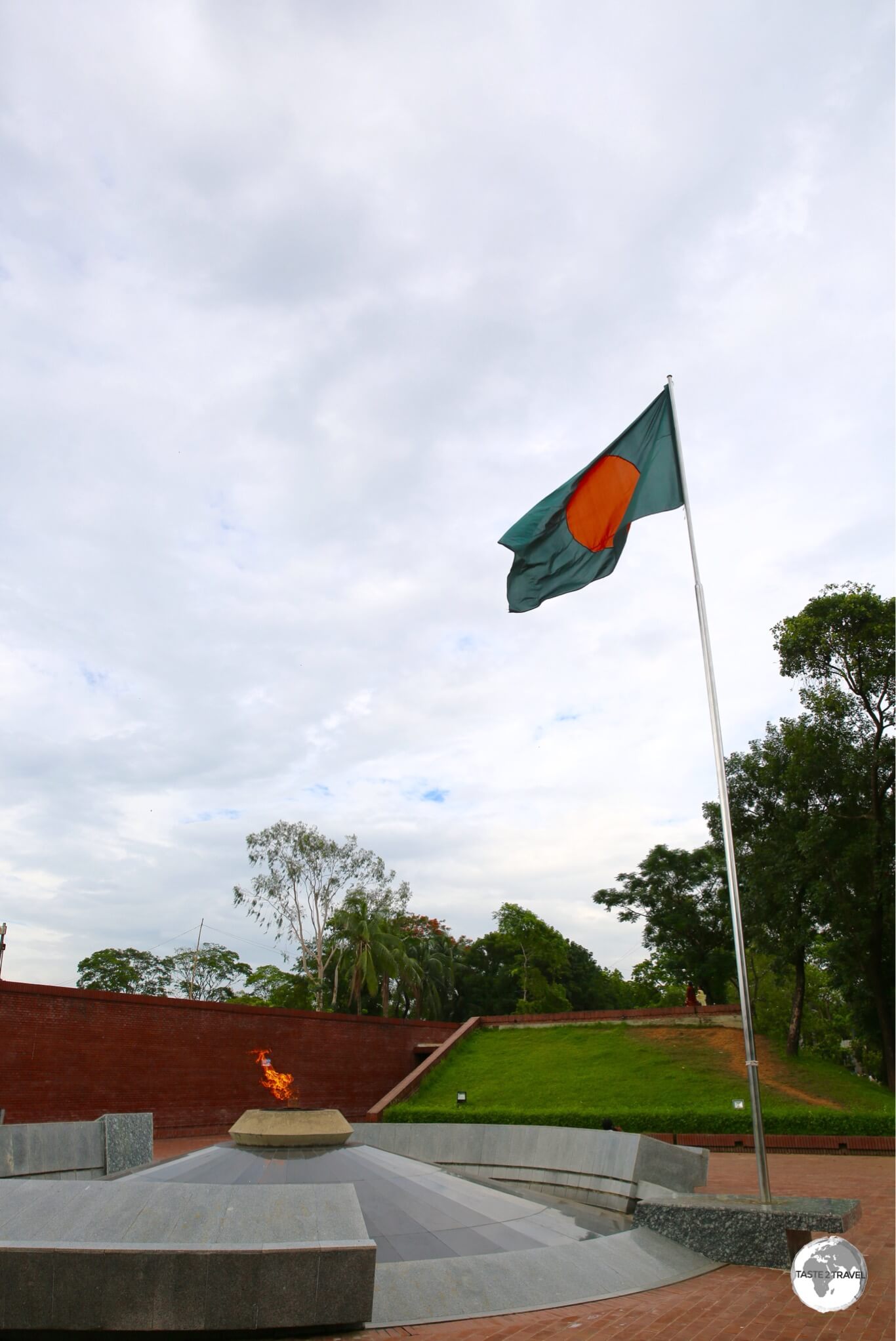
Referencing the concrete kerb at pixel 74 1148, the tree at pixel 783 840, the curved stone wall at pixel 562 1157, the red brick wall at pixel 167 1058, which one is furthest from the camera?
the tree at pixel 783 840

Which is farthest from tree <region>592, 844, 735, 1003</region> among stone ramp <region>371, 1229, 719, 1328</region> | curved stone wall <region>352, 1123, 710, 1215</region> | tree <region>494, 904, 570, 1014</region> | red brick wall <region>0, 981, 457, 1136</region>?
stone ramp <region>371, 1229, 719, 1328</region>

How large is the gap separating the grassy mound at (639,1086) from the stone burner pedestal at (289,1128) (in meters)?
9.66

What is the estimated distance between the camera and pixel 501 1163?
30.7 ft

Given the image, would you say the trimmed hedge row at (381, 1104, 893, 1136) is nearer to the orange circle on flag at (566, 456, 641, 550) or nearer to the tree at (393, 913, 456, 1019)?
the orange circle on flag at (566, 456, 641, 550)

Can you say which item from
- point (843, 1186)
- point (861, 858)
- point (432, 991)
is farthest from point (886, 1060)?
point (432, 991)

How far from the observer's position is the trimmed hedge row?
14.2 meters

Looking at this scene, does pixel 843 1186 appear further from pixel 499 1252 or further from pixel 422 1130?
pixel 499 1252

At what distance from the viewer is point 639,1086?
18516 millimetres

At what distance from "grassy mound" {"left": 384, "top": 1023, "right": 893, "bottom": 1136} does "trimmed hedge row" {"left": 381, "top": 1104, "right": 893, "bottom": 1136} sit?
16mm

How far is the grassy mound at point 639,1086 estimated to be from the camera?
48.9 ft

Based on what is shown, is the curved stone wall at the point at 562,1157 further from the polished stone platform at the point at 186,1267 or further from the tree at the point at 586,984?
the tree at the point at 586,984

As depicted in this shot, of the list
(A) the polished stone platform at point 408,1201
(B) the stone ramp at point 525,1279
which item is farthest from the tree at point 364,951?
(B) the stone ramp at point 525,1279

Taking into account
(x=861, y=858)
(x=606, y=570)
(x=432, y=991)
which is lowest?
(x=432, y=991)

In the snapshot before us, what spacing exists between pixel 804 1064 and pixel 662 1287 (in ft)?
52.5
